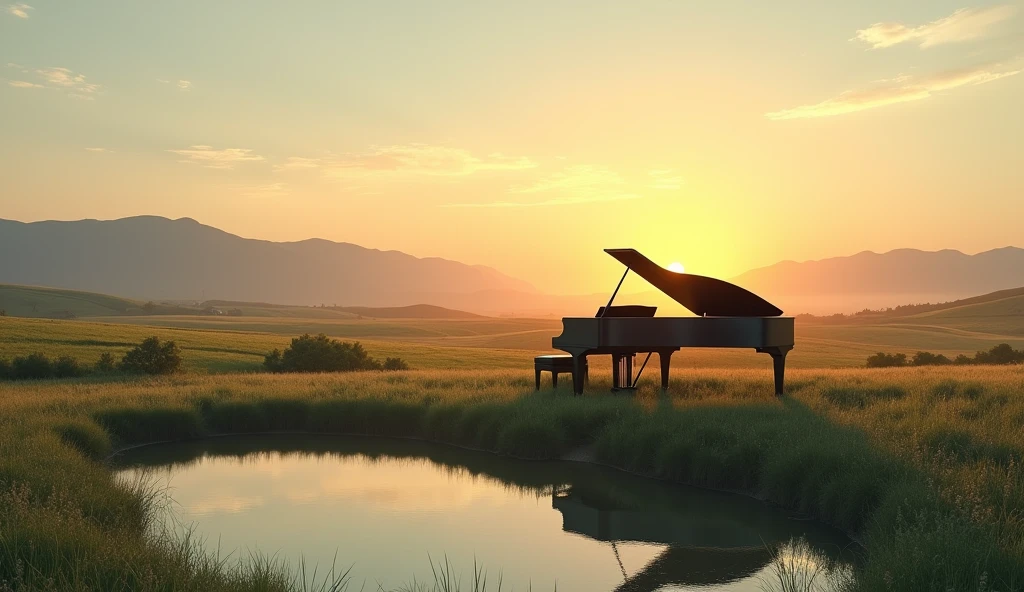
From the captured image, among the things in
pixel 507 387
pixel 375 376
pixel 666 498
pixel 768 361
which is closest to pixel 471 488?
pixel 666 498

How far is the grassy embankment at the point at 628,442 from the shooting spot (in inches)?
218

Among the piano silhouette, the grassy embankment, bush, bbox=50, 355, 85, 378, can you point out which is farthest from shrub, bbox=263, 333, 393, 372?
the piano silhouette

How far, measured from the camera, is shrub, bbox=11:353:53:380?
934 inches

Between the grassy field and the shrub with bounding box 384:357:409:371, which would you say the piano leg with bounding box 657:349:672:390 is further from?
the grassy field

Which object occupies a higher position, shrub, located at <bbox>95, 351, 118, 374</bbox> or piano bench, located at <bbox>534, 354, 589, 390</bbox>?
piano bench, located at <bbox>534, 354, 589, 390</bbox>

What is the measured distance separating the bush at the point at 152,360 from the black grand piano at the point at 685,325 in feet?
46.0

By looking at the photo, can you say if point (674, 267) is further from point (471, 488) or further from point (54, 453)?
point (54, 453)

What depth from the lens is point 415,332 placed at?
68.4 meters

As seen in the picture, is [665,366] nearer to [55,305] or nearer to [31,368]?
[31,368]

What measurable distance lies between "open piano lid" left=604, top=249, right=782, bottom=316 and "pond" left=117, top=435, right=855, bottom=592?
4061mm

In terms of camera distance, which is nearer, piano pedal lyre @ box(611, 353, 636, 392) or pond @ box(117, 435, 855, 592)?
pond @ box(117, 435, 855, 592)

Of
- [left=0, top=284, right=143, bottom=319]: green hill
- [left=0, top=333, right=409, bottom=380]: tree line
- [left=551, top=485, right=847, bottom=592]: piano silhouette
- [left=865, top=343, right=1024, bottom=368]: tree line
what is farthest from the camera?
[left=0, top=284, right=143, bottom=319]: green hill

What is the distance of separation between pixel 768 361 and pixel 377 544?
33.1 meters

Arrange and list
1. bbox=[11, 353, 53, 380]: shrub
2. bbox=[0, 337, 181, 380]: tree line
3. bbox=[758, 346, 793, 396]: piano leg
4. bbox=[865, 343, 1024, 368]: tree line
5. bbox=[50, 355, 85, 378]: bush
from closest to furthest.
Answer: bbox=[758, 346, 793, 396]: piano leg → bbox=[11, 353, 53, 380]: shrub → bbox=[0, 337, 181, 380]: tree line → bbox=[50, 355, 85, 378]: bush → bbox=[865, 343, 1024, 368]: tree line
